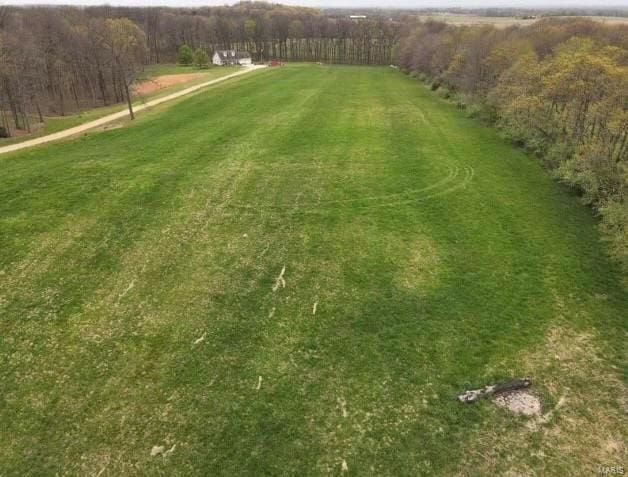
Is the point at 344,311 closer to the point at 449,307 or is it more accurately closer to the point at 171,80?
the point at 449,307

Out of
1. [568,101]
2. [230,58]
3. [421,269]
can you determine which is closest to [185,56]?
[230,58]

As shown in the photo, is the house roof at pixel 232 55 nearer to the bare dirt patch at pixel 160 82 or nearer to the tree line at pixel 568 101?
the bare dirt patch at pixel 160 82

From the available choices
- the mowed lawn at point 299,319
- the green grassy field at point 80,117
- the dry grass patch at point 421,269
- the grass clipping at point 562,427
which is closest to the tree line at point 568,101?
the mowed lawn at point 299,319

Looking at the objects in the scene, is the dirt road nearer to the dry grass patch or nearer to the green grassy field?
the green grassy field

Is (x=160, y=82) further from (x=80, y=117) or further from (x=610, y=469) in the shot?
(x=610, y=469)

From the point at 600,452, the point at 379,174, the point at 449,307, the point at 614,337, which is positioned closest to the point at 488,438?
the point at 600,452

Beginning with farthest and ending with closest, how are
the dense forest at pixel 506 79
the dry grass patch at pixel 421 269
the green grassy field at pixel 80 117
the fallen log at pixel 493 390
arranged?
the green grassy field at pixel 80 117 → the dense forest at pixel 506 79 → the dry grass patch at pixel 421 269 → the fallen log at pixel 493 390
